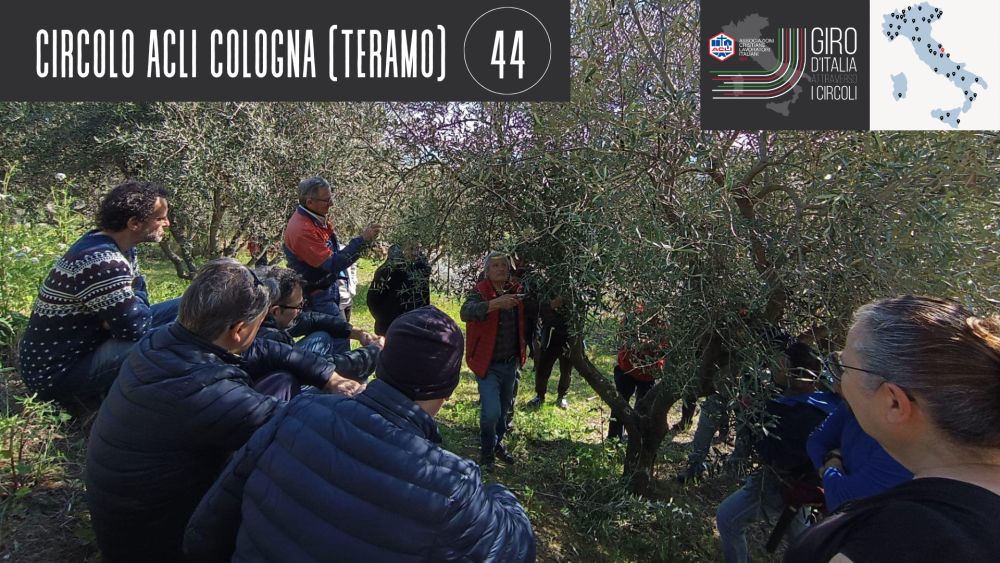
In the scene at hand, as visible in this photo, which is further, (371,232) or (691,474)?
(691,474)

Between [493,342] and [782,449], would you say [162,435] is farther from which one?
[782,449]

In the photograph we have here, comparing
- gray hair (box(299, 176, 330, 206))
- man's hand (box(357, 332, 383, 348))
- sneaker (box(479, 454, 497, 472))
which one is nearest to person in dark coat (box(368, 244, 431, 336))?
gray hair (box(299, 176, 330, 206))

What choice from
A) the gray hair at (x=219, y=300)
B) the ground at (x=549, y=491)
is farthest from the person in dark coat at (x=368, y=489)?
the ground at (x=549, y=491)

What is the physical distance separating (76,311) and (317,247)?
1.68 metres

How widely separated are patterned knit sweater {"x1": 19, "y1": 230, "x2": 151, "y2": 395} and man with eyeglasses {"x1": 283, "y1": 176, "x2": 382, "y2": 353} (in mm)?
1440

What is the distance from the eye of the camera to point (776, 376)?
2.79 metres

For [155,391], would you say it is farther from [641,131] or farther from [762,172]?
[762,172]

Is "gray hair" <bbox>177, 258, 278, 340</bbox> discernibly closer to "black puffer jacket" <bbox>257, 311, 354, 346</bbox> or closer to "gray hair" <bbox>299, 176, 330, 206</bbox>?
"black puffer jacket" <bbox>257, 311, 354, 346</bbox>

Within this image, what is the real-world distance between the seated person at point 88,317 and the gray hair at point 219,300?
94cm

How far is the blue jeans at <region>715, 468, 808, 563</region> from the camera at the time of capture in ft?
10.1

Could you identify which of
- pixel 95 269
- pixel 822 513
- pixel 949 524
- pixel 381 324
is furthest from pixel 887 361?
pixel 381 324

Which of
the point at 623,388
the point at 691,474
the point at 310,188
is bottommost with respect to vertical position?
the point at 691,474

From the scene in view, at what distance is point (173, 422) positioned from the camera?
184 cm

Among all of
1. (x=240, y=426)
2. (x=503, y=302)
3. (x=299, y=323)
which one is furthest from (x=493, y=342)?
(x=240, y=426)
